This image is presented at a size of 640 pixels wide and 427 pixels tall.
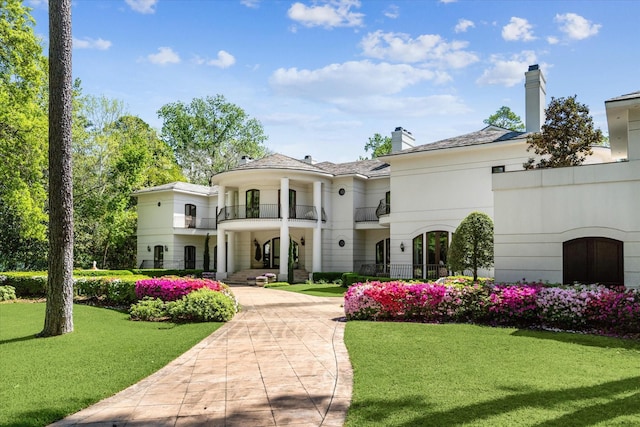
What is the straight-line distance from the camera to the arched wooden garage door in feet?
37.6

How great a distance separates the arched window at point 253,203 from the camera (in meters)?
28.7

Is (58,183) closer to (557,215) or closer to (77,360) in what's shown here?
(77,360)

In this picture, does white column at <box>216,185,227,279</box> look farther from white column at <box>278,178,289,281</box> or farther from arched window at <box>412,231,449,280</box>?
arched window at <box>412,231,449,280</box>

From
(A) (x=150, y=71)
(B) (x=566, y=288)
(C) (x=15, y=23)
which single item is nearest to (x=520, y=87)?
(B) (x=566, y=288)

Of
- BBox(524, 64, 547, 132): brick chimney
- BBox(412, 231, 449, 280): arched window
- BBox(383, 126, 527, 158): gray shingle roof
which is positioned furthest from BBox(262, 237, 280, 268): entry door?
BBox(524, 64, 547, 132): brick chimney

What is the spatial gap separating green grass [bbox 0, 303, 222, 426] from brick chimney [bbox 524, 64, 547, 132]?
1575 cm

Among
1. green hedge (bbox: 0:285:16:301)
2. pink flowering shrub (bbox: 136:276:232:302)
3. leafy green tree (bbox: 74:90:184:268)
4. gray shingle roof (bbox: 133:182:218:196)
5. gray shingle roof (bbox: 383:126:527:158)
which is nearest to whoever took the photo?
pink flowering shrub (bbox: 136:276:232:302)

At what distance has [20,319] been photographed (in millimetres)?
13227

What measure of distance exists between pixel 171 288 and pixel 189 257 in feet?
69.8

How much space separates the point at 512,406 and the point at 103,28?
40.4ft

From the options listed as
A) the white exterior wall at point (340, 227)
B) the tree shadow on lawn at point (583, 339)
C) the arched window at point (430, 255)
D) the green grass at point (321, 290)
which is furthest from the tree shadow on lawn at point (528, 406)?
the white exterior wall at point (340, 227)

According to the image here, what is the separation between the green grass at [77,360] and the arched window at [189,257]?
2072 centimetres

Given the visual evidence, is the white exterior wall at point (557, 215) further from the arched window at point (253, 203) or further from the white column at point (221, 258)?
the white column at point (221, 258)

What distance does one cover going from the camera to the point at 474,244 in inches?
637
